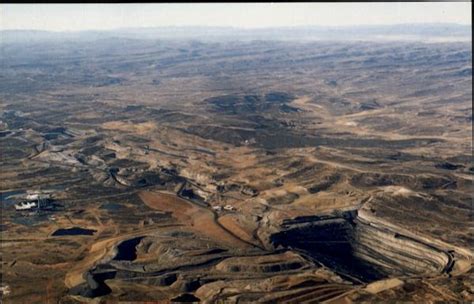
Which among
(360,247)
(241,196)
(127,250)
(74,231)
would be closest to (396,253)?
(360,247)

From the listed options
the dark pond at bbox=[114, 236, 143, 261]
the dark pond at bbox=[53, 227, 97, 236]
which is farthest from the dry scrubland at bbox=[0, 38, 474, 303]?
the dark pond at bbox=[53, 227, 97, 236]

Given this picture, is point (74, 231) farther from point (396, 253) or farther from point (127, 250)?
point (396, 253)

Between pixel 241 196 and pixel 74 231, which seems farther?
pixel 241 196

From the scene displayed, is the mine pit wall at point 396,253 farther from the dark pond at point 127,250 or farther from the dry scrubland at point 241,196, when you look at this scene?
the dark pond at point 127,250

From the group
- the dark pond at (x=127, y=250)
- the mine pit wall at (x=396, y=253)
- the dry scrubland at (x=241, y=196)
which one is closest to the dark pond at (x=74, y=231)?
the dry scrubland at (x=241, y=196)

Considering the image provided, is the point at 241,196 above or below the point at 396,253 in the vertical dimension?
above

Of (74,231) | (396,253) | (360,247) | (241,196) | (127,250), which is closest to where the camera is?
(127,250)

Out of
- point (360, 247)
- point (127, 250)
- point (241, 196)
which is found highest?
point (241, 196)
